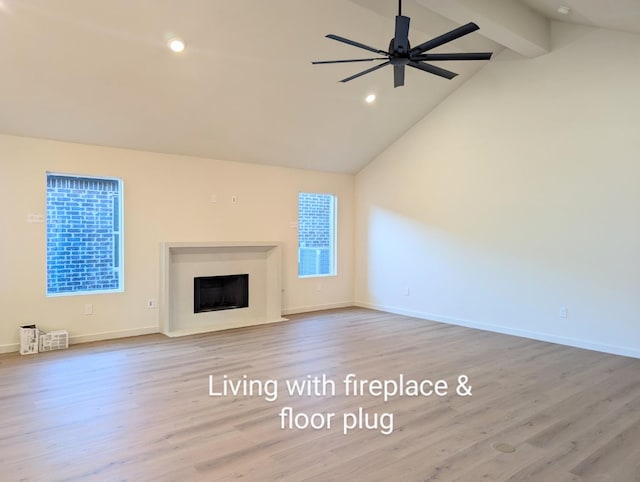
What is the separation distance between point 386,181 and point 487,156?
183 centimetres

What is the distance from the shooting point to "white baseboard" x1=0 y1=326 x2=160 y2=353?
4.90m

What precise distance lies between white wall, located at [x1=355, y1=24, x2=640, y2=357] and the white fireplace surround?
6.57 feet

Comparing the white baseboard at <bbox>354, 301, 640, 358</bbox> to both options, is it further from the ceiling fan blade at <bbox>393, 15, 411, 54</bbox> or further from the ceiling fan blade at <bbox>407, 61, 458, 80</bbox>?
the ceiling fan blade at <bbox>393, 15, 411, 54</bbox>

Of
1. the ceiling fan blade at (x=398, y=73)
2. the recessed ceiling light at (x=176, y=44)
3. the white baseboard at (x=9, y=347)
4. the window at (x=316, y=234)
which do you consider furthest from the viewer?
the window at (x=316, y=234)

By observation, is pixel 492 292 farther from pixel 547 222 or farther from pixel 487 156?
pixel 487 156

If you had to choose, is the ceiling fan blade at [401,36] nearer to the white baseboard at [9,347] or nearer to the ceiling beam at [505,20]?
the ceiling beam at [505,20]

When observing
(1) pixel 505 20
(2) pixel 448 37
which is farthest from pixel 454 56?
(1) pixel 505 20

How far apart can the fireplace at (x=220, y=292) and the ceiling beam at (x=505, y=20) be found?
14.4ft

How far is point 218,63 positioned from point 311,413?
3.59m

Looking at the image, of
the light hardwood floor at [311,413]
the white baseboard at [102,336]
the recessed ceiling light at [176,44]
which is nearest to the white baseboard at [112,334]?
the white baseboard at [102,336]

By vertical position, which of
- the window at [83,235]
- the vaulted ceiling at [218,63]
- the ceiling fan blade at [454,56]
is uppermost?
the vaulted ceiling at [218,63]

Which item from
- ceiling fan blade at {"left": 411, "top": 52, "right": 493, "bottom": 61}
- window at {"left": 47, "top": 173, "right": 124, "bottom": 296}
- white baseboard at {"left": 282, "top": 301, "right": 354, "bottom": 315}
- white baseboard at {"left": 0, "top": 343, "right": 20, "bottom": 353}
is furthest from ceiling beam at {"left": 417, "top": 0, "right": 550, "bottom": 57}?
white baseboard at {"left": 0, "top": 343, "right": 20, "bottom": 353}

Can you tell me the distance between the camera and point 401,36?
325 centimetres

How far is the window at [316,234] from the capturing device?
24.5 feet
